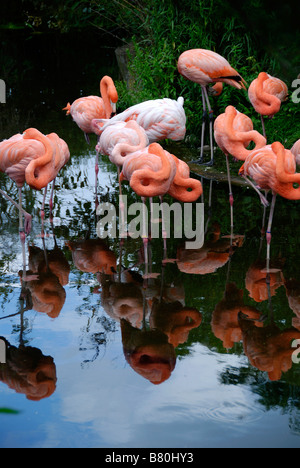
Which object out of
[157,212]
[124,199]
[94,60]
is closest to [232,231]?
[157,212]

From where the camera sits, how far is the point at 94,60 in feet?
55.1

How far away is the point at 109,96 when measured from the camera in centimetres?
694

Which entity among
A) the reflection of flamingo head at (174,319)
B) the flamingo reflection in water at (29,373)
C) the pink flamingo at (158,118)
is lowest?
the flamingo reflection in water at (29,373)

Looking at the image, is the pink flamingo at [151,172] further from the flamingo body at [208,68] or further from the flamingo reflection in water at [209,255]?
the flamingo body at [208,68]

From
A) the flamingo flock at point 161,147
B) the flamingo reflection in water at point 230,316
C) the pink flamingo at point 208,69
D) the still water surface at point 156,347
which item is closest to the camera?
the still water surface at point 156,347

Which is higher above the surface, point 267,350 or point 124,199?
point 124,199

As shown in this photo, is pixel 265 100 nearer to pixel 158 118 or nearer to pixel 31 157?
pixel 158 118

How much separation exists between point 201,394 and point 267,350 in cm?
60

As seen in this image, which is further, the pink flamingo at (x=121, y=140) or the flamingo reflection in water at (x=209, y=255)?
the pink flamingo at (x=121, y=140)

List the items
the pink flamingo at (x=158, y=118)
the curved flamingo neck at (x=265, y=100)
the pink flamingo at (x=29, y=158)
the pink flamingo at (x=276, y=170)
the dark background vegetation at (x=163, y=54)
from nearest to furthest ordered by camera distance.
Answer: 1. the dark background vegetation at (x=163, y=54)
2. the pink flamingo at (x=276, y=170)
3. the pink flamingo at (x=29, y=158)
4. the pink flamingo at (x=158, y=118)
5. the curved flamingo neck at (x=265, y=100)

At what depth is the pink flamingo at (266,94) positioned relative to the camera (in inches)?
251

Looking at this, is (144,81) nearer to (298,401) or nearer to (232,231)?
(232,231)

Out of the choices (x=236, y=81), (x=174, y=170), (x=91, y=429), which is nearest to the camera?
(x=91, y=429)

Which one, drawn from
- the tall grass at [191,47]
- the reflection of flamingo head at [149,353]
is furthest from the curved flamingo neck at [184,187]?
the tall grass at [191,47]
